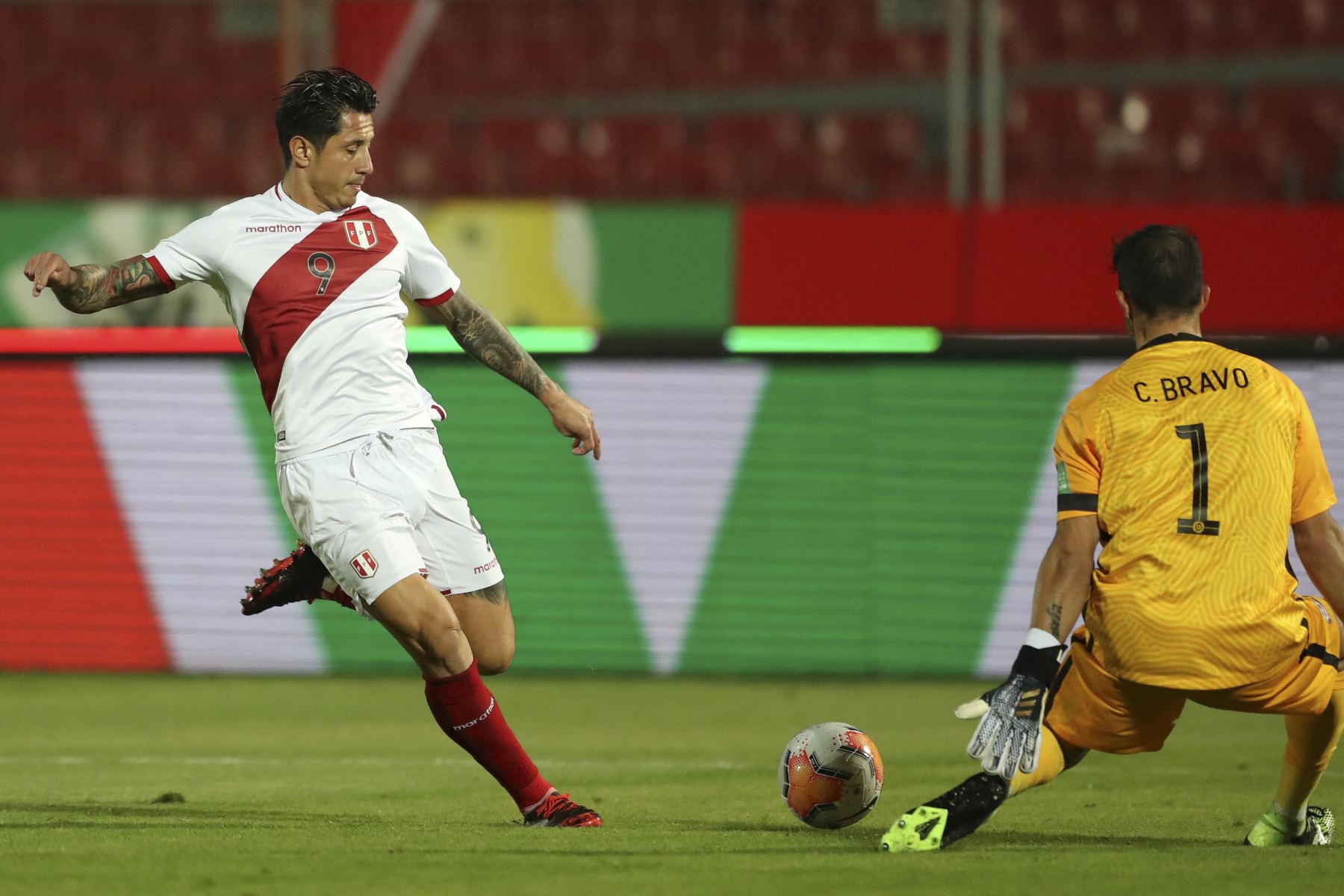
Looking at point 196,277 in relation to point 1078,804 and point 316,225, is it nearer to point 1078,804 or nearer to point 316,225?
point 316,225

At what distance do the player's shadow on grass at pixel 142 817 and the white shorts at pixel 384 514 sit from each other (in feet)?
2.31

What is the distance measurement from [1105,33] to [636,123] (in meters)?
4.20

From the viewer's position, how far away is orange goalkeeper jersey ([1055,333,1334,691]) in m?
4.21

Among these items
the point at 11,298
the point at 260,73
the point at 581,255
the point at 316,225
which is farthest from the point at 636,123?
the point at 316,225

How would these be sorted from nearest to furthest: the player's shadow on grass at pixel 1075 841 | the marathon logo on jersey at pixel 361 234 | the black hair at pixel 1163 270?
the black hair at pixel 1163 270, the player's shadow on grass at pixel 1075 841, the marathon logo on jersey at pixel 361 234

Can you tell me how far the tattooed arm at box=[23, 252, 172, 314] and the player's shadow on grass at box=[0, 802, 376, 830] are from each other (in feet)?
4.72

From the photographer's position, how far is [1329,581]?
168 inches

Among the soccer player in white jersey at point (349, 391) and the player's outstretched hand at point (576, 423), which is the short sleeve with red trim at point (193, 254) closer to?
the soccer player in white jersey at point (349, 391)

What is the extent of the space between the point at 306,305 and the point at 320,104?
1.85ft

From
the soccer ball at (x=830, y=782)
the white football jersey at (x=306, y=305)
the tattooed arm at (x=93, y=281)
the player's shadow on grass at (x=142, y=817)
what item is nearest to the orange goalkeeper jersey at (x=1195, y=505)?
the soccer ball at (x=830, y=782)

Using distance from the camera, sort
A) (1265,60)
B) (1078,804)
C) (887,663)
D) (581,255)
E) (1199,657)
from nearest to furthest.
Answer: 1. (1199,657)
2. (1078,804)
3. (887,663)
4. (581,255)
5. (1265,60)

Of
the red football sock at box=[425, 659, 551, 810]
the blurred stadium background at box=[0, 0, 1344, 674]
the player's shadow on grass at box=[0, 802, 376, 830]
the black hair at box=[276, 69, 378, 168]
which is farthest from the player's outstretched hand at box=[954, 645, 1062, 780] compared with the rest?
the blurred stadium background at box=[0, 0, 1344, 674]

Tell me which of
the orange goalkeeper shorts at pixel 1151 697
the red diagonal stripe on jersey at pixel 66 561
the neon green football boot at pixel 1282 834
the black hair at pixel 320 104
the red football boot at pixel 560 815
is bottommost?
the red diagonal stripe on jersey at pixel 66 561

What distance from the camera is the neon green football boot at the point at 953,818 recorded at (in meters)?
4.35
